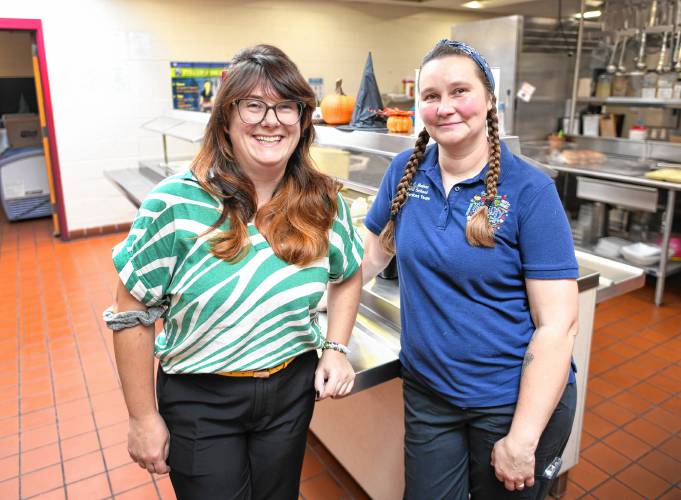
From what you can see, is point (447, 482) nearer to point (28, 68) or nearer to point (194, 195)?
point (194, 195)

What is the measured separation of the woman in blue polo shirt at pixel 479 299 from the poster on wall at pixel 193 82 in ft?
18.0

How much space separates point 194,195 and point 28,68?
8.40 meters

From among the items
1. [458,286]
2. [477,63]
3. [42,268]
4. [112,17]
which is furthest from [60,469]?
[112,17]

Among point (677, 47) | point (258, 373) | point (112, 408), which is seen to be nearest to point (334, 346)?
point (258, 373)

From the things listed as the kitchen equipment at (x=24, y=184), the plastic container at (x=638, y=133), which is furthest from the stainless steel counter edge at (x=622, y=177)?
the kitchen equipment at (x=24, y=184)

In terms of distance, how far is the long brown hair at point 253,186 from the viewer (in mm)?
1180

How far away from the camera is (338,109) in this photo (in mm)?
2621

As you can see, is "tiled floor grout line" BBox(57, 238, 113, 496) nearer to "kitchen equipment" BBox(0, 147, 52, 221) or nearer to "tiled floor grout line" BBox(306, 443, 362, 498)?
"tiled floor grout line" BBox(306, 443, 362, 498)

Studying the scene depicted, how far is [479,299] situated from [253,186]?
576mm

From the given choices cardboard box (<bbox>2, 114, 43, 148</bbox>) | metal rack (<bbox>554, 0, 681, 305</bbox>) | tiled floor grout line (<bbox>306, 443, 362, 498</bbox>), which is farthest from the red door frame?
metal rack (<bbox>554, 0, 681, 305</bbox>)

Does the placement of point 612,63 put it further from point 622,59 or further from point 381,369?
point 381,369

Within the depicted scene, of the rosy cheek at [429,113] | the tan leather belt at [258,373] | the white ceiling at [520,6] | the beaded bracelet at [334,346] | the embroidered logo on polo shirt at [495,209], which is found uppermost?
the white ceiling at [520,6]

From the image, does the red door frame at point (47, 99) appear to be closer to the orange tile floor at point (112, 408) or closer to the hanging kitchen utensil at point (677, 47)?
the orange tile floor at point (112, 408)

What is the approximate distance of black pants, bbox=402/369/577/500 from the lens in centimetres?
133
